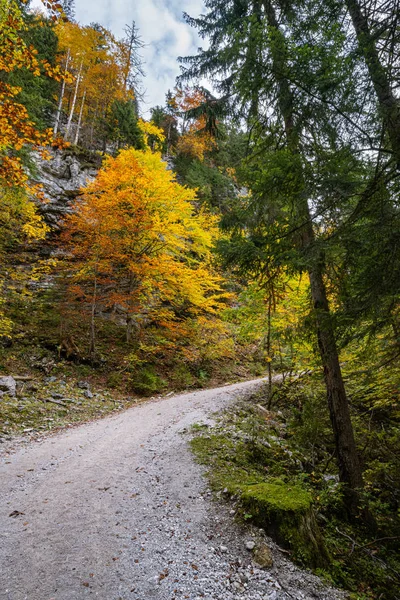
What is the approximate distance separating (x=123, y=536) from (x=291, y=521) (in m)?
1.92

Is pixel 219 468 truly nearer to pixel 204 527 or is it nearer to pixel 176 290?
pixel 204 527

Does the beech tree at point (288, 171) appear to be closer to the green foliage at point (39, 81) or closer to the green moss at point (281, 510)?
the green moss at point (281, 510)

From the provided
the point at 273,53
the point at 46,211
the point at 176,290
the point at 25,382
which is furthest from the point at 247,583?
the point at 46,211

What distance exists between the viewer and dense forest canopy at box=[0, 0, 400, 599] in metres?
3.70

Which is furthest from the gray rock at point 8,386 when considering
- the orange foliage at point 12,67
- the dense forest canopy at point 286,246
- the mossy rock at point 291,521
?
the mossy rock at point 291,521

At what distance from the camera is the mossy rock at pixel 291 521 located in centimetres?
324

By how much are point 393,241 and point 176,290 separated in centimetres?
950

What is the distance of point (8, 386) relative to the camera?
27.0 ft

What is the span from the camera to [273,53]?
3828 millimetres

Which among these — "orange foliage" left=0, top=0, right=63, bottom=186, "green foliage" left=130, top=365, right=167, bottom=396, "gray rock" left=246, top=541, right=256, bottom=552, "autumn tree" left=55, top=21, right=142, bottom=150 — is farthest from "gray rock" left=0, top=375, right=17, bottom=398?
"autumn tree" left=55, top=21, right=142, bottom=150

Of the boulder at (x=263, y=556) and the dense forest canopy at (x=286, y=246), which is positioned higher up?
the dense forest canopy at (x=286, y=246)

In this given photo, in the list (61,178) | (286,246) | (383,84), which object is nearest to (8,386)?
(286,246)

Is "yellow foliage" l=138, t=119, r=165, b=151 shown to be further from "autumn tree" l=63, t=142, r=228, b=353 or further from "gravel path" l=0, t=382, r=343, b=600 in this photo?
"gravel path" l=0, t=382, r=343, b=600

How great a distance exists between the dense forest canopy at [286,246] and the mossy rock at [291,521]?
0.21 meters
